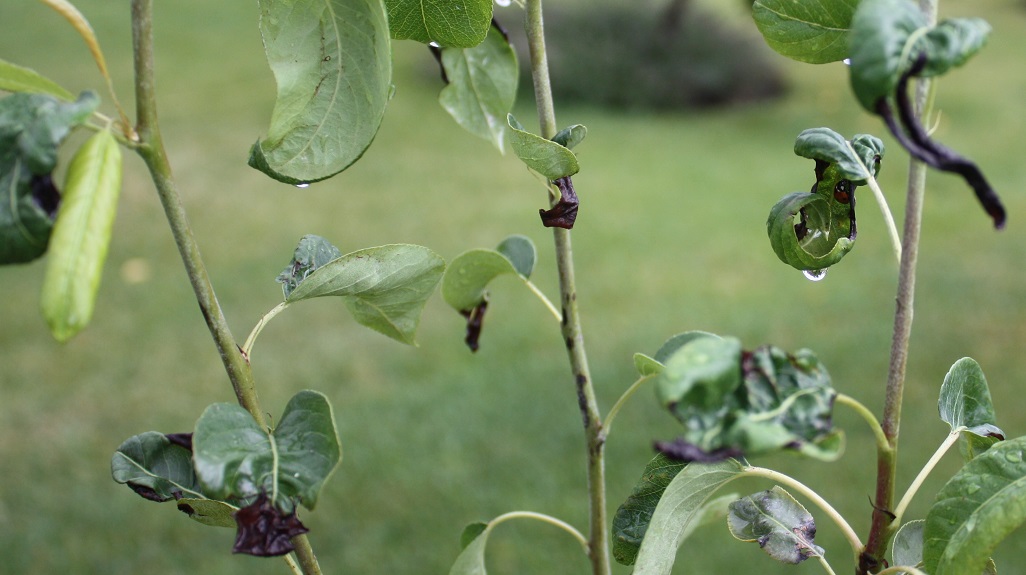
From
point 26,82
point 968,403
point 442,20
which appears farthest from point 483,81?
point 968,403

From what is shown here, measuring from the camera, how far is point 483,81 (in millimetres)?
941

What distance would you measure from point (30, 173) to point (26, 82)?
9 cm

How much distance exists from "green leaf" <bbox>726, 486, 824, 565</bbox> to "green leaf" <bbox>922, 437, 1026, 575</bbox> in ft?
0.51

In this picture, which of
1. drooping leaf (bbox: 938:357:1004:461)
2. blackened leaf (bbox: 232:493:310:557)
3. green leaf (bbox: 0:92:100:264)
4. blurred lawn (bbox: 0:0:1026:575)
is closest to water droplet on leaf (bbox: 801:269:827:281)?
drooping leaf (bbox: 938:357:1004:461)

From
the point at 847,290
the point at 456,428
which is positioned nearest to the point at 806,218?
the point at 456,428

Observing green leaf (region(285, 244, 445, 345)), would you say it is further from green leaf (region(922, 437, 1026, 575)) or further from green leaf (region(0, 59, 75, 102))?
green leaf (region(922, 437, 1026, 575))

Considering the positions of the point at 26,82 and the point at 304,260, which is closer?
the point at 26,82

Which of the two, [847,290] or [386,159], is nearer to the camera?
[847,290]

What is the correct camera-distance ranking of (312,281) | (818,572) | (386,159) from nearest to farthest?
(312,281)
(818,572)
(386,159)

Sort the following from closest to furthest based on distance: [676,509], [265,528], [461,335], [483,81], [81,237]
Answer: [81,237] → [265,528] → [676,509] → [483,81] → [461,335]

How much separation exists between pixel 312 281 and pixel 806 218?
43cm

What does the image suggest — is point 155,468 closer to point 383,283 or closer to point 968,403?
point 383,283

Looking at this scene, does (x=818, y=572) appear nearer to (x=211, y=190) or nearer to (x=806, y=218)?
(x=806, y=218)

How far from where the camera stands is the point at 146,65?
0.58m
